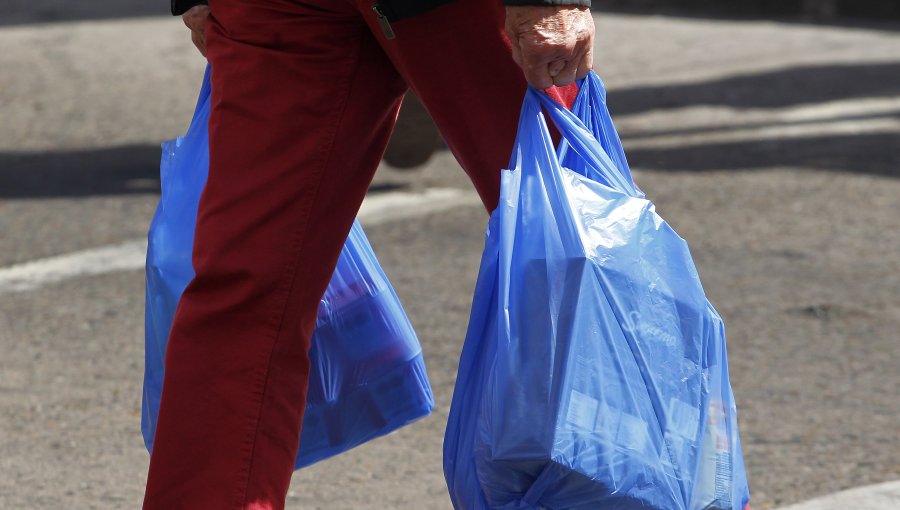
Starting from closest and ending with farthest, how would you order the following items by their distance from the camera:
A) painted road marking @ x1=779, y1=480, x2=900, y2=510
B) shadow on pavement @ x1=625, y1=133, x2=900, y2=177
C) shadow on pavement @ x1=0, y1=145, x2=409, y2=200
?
painted road marking @ x1=779, y1=480, x2=900, y2=510 → shadow on pavement @ x1=0, y1=145, x2=409, y2=200 → shadow on pavement @ x1=625, y1=133, x2=900, y2=177

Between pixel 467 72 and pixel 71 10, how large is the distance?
11569 millimetres

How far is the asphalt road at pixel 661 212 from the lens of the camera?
11.0 feet

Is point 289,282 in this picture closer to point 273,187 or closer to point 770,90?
point 273,187

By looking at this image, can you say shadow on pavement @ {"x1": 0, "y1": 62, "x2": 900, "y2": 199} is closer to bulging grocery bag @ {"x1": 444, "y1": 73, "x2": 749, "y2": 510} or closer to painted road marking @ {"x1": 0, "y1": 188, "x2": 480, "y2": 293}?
painted road marking @ {"x1": 0, "y1": 188, "x2": 480, "y2": 293}

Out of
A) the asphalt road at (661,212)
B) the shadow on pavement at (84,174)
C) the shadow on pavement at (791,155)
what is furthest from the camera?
the shadow on pavement at (791,155)

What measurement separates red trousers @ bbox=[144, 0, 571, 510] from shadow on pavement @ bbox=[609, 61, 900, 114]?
6.45 m

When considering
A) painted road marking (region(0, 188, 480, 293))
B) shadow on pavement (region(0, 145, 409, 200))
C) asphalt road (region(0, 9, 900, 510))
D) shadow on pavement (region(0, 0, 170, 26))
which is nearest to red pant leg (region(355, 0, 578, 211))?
asphalt road (region(0, 9, 900, 510))

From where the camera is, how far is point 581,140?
2.33 metres

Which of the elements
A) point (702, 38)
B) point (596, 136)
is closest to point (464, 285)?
point (596, 136)

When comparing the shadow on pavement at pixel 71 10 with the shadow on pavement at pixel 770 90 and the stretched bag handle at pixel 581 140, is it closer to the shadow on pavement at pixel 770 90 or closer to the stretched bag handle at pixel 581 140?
the shadow on pavement at pixel 770 90

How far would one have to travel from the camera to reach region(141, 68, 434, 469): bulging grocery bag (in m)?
2.60

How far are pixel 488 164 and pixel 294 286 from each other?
1.18 ft

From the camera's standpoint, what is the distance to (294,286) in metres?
2.33

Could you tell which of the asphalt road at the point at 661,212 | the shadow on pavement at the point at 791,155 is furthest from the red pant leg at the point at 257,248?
the shadow on pavement at the point at 791,155
